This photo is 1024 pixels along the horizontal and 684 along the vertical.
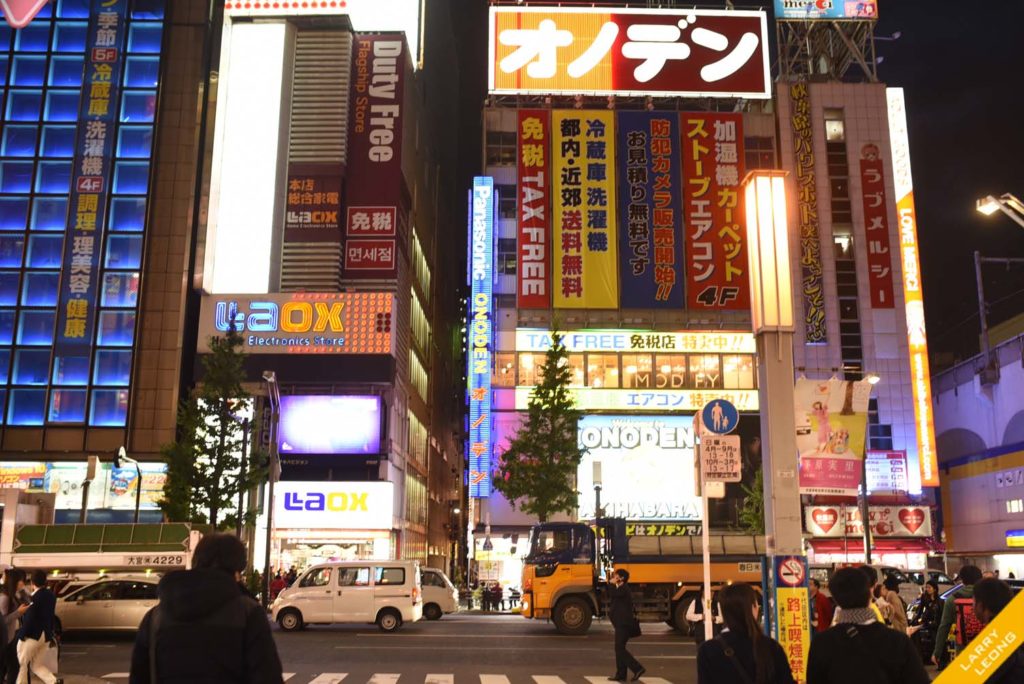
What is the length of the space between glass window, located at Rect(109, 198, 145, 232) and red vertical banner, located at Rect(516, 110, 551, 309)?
19.9 m

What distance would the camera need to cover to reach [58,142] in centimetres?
4706

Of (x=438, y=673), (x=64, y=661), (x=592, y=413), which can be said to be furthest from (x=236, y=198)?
(x=438, y=673)

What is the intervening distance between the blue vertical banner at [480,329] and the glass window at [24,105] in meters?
23.1

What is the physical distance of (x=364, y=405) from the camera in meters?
42.0

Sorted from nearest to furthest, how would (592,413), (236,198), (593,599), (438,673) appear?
1. (438,673)
2. (593,599)
3. (236,198)
4. (592,413)

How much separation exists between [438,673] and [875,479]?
1649 inches

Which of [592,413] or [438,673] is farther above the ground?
[592,413]

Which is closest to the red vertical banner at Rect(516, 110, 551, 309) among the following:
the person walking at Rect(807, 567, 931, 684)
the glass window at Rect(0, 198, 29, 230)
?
the glass window at Rect(0, 198, 29, 230)

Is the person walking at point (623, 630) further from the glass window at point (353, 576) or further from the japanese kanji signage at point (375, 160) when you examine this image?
the japanese kanji signage at point (375, 160)

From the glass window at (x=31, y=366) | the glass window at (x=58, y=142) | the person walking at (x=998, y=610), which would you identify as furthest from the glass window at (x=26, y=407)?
the person walking at (x=998, y=610)

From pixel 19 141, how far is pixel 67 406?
46.8 feet

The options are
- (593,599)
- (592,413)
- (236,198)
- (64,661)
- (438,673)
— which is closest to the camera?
(438,673)

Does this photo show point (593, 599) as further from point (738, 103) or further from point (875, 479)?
point (738, 103)

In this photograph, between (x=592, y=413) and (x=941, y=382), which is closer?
(x=592, y=413)
